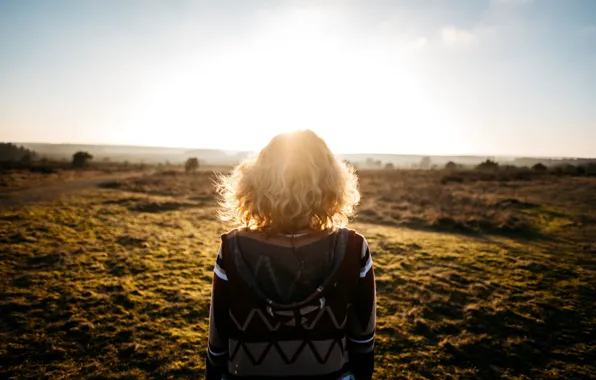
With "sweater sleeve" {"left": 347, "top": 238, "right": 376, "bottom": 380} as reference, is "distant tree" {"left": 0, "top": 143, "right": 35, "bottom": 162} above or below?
above

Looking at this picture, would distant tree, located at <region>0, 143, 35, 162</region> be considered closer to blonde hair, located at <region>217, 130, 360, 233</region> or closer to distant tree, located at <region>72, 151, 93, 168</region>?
distant tree, located at <region>72, 151, 93, 168</region>

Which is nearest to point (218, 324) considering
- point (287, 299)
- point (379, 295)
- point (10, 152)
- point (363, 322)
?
point (287, 299)

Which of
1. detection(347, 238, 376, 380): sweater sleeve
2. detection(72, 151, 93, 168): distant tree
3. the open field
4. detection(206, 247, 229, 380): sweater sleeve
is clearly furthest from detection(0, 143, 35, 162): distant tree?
detection(347, 238, 376, 380): sweater sleeve

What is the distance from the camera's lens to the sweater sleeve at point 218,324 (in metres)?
1.53

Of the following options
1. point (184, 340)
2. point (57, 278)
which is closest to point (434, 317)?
point (184, 340)

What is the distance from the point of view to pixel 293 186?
1542 millimetres

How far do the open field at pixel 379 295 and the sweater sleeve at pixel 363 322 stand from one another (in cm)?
237

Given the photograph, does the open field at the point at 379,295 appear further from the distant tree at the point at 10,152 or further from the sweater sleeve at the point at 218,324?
the distant tree at the point at 10,152

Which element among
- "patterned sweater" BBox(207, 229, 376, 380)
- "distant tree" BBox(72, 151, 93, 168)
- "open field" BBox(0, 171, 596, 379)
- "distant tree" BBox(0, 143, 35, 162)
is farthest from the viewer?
"distant tree" BBox(0, 143, 35, 162)

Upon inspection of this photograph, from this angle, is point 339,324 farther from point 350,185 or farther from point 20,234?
point 20,234

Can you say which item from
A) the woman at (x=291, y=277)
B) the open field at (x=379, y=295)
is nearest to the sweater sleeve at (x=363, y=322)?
the woman at (x=291, y=277)

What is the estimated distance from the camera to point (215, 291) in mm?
1560

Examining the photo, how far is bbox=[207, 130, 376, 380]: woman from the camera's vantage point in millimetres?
1419

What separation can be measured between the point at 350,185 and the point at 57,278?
6.94 metres
